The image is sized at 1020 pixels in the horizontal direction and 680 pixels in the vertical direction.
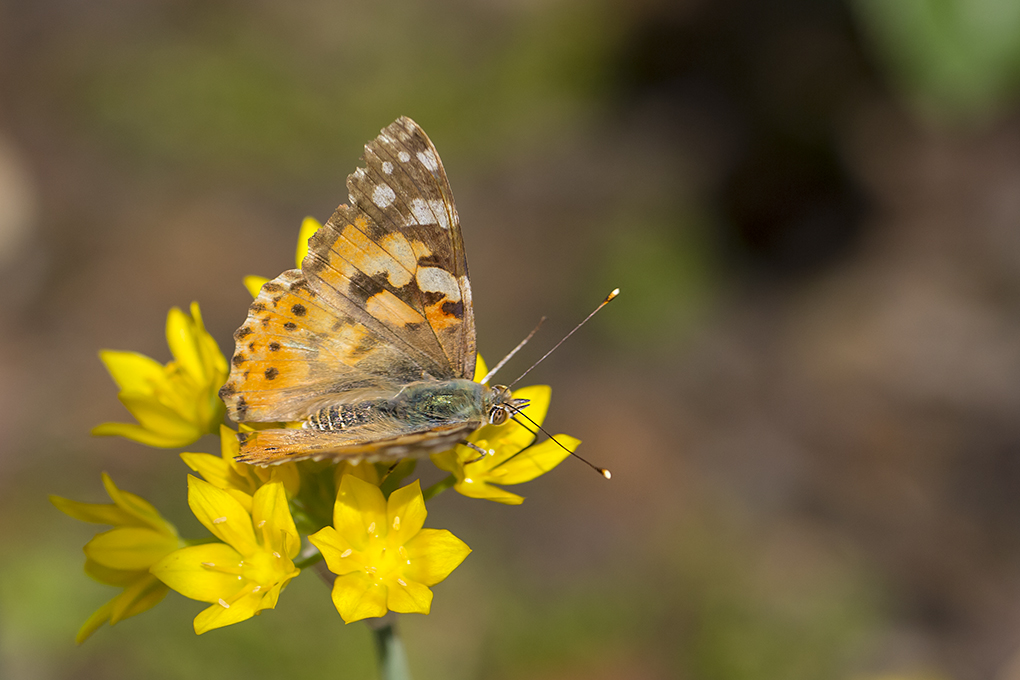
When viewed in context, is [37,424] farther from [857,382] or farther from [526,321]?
[857,382]

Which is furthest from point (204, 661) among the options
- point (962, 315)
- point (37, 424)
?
point (962, 315)

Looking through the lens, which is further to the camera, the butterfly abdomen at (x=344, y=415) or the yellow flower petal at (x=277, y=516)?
the butterfly abdomen at (x=344, y=415)

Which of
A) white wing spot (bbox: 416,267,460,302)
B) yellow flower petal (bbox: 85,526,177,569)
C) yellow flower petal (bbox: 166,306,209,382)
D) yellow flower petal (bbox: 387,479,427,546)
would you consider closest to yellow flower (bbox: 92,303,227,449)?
yellow flower petal (bbox: 166,306,209,382)

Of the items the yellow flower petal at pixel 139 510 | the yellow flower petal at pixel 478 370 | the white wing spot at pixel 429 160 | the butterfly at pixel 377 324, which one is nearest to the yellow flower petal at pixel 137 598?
the yellow flower petal at pixel 139 510

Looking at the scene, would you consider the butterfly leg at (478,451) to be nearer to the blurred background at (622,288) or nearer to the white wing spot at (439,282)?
the white wing spot at (439,282)

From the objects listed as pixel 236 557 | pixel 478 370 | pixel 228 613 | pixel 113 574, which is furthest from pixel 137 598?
pixel 478 370
